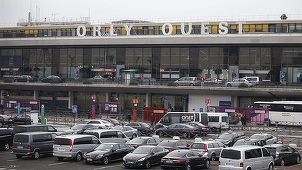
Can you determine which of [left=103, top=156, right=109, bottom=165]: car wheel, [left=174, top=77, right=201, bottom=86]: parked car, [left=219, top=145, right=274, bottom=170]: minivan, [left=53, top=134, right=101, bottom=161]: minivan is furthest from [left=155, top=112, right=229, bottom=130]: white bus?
[left=219, top=145, right=274, bottom=170]: minivan

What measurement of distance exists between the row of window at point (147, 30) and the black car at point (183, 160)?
54.8 m

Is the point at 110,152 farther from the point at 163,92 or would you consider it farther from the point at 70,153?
the point at 163,92

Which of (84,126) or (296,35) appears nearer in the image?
(84,126)

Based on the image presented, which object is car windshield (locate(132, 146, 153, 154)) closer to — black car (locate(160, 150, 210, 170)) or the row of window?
black car (locate(160, 150, 210, 170))

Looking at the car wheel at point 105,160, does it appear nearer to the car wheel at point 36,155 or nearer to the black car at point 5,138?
the car wheel at point 36,155

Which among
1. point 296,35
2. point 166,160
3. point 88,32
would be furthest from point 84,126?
point 88,32

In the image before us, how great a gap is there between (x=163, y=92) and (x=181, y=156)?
5286 centimetres

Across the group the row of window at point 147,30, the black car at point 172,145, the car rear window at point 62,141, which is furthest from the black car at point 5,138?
the row of window at point 147,30

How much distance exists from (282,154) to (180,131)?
17.5m

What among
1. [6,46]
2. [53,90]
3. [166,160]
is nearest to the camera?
[166,160]

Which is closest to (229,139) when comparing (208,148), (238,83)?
(208,148)

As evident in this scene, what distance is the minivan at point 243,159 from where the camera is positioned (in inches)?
1082

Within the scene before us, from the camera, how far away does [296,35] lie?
7700 centimetres

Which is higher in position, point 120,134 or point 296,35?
point 296,35
